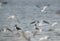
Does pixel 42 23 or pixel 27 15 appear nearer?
pixel 42 23

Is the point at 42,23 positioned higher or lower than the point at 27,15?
lower

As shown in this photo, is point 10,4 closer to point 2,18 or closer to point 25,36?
point 2,18

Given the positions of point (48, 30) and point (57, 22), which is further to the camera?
point (57, 22)

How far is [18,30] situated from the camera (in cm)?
202

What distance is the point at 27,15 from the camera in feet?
7.64

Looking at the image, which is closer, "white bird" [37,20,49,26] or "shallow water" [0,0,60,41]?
"shallow water" [0,0,60,41]

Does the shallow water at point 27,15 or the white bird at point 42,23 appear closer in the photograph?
the shallow water at point 27,15

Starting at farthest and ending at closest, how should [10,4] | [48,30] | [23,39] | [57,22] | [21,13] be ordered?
[10,4] < [21,13] < [57,22] < [48,30] < [23,39]

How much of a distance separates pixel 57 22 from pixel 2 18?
61 cm

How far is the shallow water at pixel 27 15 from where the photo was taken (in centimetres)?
197

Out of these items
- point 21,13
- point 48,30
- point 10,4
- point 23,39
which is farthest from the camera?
point 10,4

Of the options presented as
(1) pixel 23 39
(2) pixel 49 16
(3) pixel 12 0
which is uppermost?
(3) pixel 12 0

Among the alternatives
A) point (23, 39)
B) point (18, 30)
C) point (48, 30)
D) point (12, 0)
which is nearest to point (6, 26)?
point (18, 30)

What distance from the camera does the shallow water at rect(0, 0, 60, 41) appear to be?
77.4 inches
